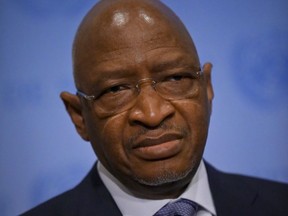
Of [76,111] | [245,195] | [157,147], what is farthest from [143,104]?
[245,195]

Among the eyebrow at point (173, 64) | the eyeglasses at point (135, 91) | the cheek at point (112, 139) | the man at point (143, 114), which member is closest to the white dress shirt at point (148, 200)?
the man at point (143, 114)

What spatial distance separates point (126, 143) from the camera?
4.59ft

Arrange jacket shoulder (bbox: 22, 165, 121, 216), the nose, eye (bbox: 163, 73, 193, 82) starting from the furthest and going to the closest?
jacket shoulder (bbox: 22, 165, 121, 216) → eye (bbox: 163, 73, 193, 82) → the nose

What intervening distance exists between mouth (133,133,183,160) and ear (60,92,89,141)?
0.29m

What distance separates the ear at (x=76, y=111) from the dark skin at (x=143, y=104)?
7 centimetres

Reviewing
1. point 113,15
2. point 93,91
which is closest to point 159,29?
point 113,15

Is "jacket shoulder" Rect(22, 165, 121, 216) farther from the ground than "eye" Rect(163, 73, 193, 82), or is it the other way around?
"eye" Rect(163, 73, 193, 82)

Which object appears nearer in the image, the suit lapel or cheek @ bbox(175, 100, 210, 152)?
cheek @ bbox(175, 100, 210, 152)

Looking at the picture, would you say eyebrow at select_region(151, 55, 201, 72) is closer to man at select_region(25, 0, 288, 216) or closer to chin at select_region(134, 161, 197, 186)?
man at select_region(25, 0, 288, 216)

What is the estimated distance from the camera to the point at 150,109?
1.35 m

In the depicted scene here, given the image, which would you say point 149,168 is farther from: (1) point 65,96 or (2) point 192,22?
(2) point 192,22

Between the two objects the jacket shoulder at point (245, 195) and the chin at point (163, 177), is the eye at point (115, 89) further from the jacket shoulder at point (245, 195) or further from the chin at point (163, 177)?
the jacket shoulder at point (245, 195)

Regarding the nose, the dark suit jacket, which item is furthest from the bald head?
the dark suit jacket

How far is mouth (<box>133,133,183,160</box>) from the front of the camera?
1.37m
